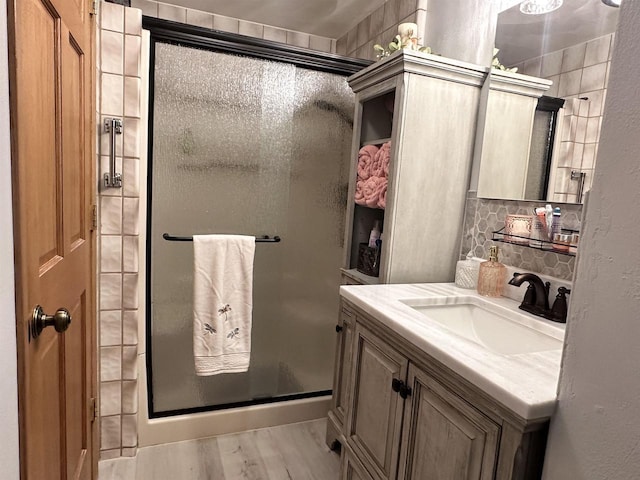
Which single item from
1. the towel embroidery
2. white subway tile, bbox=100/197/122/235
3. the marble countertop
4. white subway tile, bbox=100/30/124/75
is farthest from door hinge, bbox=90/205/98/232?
the marble countertop

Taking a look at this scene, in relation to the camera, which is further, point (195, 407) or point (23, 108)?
point (195, 407)

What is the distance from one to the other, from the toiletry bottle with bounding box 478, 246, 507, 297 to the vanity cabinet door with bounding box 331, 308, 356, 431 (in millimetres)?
478

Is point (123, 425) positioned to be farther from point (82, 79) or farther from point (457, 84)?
point (457, 84)

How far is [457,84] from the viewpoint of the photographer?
1594 mm

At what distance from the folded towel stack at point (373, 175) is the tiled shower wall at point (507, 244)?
1.13 ft

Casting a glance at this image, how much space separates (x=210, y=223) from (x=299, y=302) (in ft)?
2.00

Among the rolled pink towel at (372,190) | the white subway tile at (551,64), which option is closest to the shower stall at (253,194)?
the rolled pink towel at (372,190)

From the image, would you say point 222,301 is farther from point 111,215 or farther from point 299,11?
point 299,11

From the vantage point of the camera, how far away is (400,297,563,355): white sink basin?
1.18 metres

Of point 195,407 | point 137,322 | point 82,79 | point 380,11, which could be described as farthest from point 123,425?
point 380,11

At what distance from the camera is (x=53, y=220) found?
980 millimetres

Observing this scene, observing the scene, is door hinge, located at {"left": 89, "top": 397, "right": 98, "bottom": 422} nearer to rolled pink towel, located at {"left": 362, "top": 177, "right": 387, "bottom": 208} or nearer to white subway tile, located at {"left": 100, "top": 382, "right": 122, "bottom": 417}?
white subway tile, located at {"left": 100, "top": 382, "right": 122, "bottom": 417}

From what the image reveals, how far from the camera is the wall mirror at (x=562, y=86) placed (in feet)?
4.00

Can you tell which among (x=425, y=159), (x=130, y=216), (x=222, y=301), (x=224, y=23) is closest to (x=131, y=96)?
(x=130, y=216)
